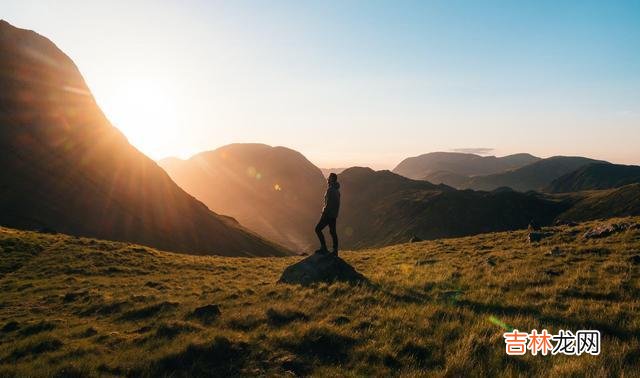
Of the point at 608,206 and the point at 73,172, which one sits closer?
the point at 73,172

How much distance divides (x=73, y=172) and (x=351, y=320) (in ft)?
314

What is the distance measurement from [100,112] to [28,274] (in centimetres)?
10259

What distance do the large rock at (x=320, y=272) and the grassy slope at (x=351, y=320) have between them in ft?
3.84

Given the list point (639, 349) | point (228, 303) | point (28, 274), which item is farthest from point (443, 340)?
point (28, 274)

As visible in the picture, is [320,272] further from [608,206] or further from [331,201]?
[608,206]

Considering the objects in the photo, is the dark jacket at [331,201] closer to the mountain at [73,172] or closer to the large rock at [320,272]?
the large rock at [320,272]

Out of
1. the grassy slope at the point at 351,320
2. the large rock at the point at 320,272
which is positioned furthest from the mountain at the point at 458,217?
the grassy slope at the point at 351,320

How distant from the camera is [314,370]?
807 cm

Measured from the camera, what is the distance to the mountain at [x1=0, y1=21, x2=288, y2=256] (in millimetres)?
77500

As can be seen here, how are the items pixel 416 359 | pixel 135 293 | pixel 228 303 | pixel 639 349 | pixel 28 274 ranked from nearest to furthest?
pixel 639 349
pixel 416 359
pixel 228 303
pixel 135 293
pixel 28 274

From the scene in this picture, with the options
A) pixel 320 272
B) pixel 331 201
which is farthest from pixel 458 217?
pixel 320 272

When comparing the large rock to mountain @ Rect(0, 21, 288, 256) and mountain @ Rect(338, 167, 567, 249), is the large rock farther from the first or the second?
mountain @ Rect(338, 167, 567, 249)

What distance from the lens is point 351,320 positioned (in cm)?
1105

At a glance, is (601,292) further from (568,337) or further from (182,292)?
(182,292)
